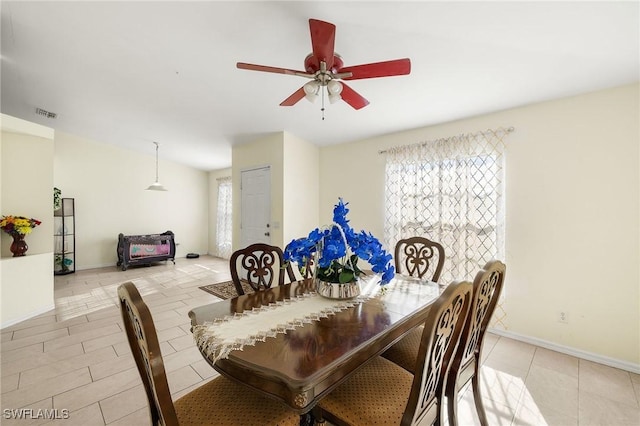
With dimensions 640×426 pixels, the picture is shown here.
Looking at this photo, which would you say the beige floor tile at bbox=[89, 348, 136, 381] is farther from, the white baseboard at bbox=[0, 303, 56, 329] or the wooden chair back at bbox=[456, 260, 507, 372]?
the wooden chair back at bbox=[456, 260, 507, 372]

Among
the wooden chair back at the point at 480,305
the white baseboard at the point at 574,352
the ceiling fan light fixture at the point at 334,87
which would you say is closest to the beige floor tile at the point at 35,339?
the ceiling fan light fixture at the point at 334,87

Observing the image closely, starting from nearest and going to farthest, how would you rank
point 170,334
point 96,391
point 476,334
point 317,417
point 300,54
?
point 317,417, point 476,334, point 96,391, point 300,54, point 170,334

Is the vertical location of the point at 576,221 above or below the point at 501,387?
above

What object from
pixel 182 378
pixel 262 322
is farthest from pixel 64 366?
pixel 262 322

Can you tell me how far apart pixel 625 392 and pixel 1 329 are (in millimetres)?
5764

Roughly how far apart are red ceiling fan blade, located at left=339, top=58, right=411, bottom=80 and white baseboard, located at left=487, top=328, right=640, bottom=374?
9.33 feet

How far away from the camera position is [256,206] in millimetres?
4531

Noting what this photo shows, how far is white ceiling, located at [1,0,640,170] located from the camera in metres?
1.76

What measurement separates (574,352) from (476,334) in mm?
1928

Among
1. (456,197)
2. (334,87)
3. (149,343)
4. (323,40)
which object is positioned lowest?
(149,343)

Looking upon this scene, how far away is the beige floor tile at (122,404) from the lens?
1701mm

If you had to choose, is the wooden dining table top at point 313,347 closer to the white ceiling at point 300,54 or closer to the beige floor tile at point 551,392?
→ the beige floor tile at point 551,392

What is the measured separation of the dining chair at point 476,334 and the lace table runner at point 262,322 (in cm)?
32

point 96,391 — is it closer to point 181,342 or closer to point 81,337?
point 181,342
